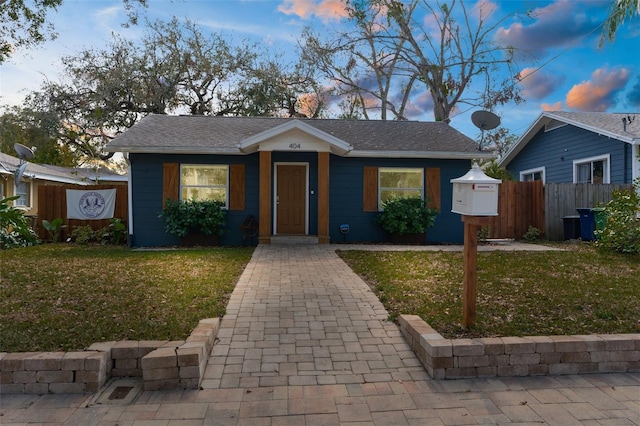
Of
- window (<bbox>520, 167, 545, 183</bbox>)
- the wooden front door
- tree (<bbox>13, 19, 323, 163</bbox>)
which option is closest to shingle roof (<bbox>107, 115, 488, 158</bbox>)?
the wooden front door

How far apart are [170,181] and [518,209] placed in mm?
10100

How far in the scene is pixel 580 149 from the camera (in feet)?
43.6

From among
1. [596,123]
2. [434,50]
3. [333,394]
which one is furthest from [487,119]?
[434,50]

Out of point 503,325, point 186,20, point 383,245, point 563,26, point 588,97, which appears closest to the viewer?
point 503,325

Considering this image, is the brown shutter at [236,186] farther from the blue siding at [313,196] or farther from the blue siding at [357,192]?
the blue siding at [357,192]

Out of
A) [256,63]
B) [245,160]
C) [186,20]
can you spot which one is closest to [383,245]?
[245,160]

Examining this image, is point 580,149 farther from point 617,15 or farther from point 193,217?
point 193,217

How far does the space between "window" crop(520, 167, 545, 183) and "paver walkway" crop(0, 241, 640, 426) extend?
45.8 feet

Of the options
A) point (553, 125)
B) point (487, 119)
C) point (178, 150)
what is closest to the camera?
point (487, 119)

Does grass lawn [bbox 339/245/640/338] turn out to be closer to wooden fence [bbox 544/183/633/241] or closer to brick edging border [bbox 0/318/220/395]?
brick edging border [bbox 0/318/220/395]

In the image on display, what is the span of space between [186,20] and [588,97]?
18980 mm

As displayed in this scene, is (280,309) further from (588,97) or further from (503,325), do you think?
(588,97)

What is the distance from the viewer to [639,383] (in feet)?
10.1

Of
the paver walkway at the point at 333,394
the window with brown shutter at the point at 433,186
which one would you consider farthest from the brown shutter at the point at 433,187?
the paver walkway at the point at 333,394
